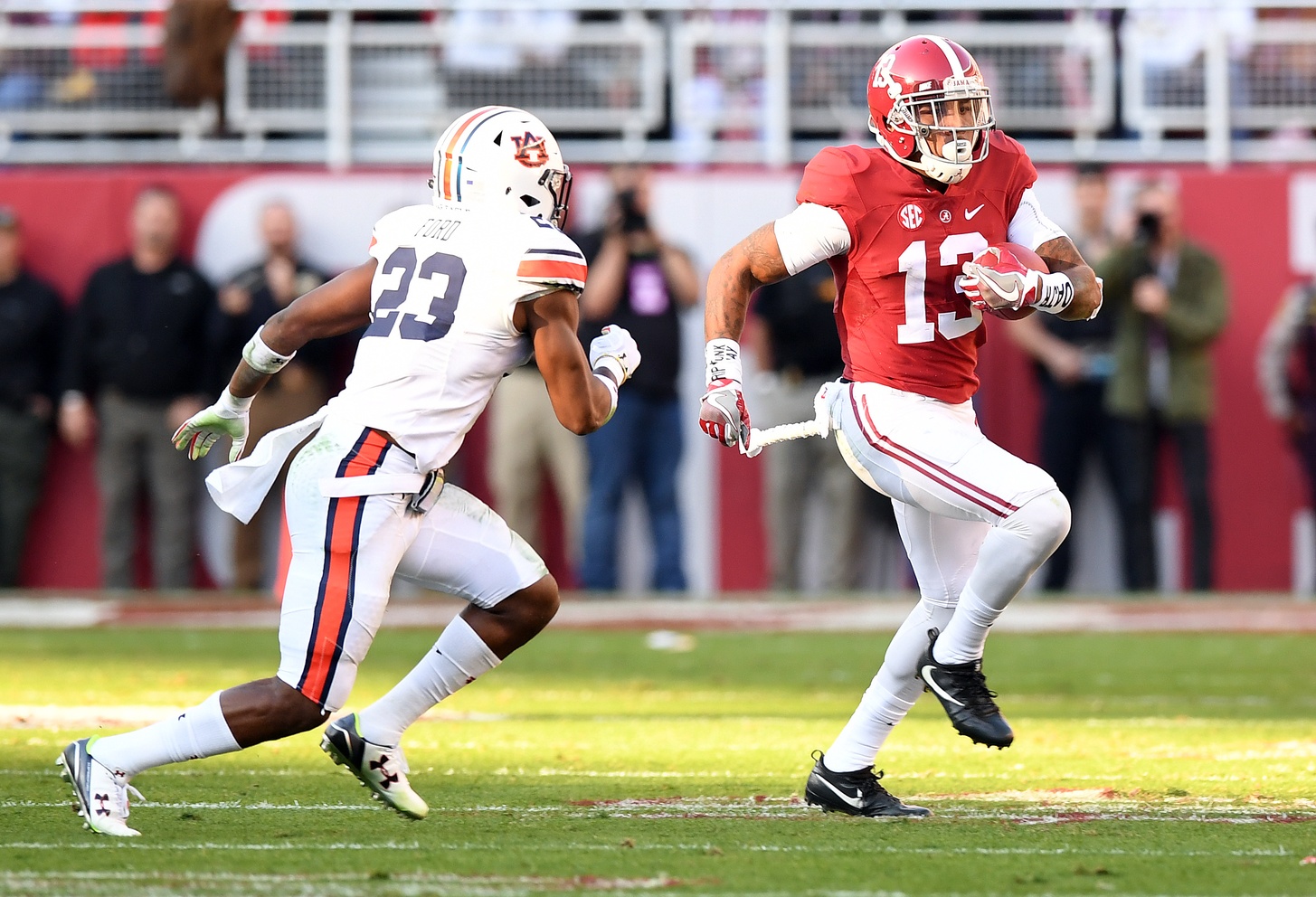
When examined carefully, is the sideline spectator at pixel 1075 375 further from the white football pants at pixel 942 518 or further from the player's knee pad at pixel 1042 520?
the player's knee pad at pixel 1042 520

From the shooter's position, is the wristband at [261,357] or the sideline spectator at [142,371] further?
the sideline spectator at [142,371]

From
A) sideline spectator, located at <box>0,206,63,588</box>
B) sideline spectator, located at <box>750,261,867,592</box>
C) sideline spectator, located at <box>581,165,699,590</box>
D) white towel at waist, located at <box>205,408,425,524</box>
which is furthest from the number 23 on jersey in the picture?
sideline spectator, located at <box>0,206,63,588</box>

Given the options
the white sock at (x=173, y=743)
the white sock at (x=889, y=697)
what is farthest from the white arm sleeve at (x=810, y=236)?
the white sock at (x=173, y=743)

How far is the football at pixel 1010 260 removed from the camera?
5.14 m

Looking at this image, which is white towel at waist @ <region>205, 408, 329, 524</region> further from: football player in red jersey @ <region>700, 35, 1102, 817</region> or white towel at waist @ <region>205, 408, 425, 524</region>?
football player in red jersey @ <region>700, 35, 1102, 817</region>

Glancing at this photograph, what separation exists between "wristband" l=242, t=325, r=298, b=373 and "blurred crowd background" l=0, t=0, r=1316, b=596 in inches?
274

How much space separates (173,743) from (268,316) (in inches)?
316

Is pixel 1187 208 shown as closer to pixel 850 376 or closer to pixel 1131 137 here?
pixel 1131 137

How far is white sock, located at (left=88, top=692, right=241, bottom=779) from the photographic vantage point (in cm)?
476

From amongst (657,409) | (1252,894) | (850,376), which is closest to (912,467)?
(850,376)

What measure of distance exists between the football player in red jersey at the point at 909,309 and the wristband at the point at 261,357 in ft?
3.81

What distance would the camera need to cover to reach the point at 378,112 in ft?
43.7

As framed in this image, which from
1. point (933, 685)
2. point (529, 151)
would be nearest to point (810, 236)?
point (529, 151)

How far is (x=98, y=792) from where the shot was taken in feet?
15.5
